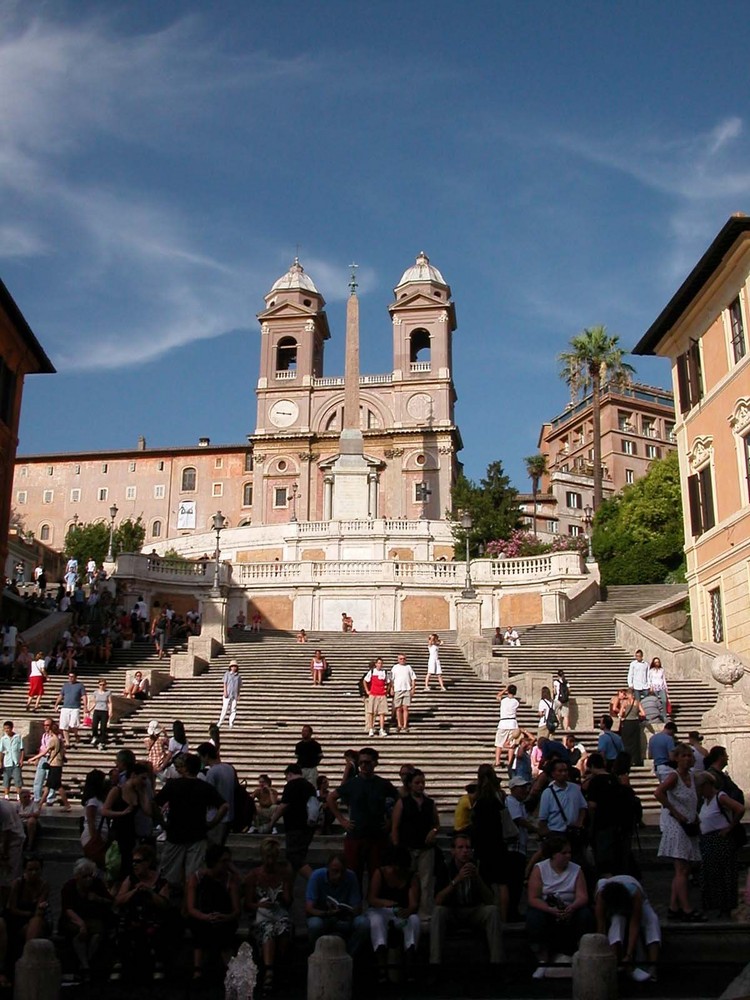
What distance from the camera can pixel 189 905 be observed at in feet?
29.4

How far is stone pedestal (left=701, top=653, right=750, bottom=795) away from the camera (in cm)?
1525

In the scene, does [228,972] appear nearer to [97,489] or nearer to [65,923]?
[65,923]

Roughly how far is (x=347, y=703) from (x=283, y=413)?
6213 cm

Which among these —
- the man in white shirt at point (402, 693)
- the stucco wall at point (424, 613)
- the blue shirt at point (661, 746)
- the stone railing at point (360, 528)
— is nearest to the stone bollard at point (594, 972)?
the blue shirt at point (661, 746)

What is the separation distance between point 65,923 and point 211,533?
5147 centimetres

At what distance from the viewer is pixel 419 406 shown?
267ft

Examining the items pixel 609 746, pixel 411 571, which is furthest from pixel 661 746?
pixel 411 571

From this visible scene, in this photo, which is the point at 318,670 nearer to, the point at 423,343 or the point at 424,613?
the point at 424,613

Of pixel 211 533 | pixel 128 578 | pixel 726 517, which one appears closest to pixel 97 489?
pixel 211 533

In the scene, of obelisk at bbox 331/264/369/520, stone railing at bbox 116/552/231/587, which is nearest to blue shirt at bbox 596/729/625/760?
stone railing at bbox 116/552/231/587

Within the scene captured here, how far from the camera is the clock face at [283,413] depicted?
269ft

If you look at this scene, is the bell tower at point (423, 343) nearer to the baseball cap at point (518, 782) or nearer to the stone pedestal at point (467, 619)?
the stone pedestal at point (467, 619)

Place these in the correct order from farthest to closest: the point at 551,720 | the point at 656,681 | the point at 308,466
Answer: the point at 308,466, the point at 656,681, the point at 551,720

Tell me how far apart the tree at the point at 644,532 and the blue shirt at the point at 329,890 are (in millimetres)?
37657
